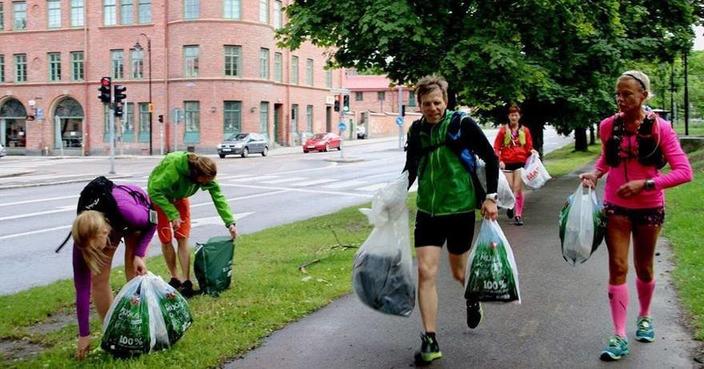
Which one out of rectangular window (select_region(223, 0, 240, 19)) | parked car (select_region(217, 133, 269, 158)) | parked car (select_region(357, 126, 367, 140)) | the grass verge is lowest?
the grass verge

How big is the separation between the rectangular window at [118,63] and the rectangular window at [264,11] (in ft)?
33.8

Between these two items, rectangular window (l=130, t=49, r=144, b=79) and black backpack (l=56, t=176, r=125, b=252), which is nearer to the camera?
black backpack (l=56, t=176, r=125, b=252)

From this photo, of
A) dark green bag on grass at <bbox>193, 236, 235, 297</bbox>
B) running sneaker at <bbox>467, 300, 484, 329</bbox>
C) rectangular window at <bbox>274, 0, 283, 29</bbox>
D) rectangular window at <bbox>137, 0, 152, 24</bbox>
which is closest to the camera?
running sneaker at <bbox>467, 300, 484, 329</bbox>

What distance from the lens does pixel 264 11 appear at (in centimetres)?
5284

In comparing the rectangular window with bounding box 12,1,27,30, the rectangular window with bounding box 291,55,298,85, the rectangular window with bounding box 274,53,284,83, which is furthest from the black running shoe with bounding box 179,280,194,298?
the rectangular window with bounding box 12,1,27,30

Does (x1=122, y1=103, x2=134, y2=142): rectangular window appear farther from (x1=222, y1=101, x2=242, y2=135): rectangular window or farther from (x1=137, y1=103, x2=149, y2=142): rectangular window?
(x1=222, y1=101, x2=242, y2=135): rectangular window

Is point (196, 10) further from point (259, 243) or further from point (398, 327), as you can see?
point (398, 327)

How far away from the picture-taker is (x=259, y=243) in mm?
10484

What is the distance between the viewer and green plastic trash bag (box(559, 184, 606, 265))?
199 inches

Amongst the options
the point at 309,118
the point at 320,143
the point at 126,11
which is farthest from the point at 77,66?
the point at 320,143

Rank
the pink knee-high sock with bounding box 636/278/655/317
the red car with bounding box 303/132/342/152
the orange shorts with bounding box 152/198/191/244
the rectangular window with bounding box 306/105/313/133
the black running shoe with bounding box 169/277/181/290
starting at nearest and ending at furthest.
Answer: the pink knee-high sock with bounding box 636/278/655/317, the orange shorts with bounding box 152/198/191/244, the black running shoe with bounding box 169/277/181/290, the red car with bounding box 303/132/342/152, the rectangular window with bounding box 306/105/313/133

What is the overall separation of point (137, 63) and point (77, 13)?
253 inches

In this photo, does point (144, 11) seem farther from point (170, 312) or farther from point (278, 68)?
point (170, 312)

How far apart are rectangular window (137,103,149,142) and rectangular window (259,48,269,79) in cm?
843
